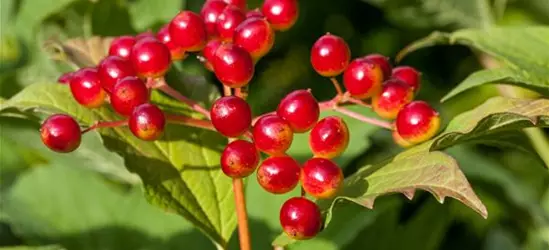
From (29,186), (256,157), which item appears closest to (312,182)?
(256,157)

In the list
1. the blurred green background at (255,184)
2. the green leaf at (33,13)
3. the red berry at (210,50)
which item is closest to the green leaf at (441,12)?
the blurred green background at (255,184)

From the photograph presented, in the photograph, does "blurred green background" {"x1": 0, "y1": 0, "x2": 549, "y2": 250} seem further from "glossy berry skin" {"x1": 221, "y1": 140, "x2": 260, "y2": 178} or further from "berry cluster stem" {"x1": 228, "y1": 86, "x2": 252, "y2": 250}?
"glossy berry skin" {"x1": 221, "y1": 140, "x2": 260, "y2": 178}

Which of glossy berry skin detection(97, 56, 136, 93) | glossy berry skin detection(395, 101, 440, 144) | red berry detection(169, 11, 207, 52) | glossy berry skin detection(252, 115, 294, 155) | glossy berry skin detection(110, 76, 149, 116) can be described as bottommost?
glossy berry skin detection(395, 101, 440, 144)

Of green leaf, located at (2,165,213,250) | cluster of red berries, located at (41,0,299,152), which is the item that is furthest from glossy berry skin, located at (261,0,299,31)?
green leaf, located at (2,165,213,250)

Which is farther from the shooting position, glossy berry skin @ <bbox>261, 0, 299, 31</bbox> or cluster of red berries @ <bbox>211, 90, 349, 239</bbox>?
glossy berry skin @ <bbox>261, 0, 299, 31</bbox>

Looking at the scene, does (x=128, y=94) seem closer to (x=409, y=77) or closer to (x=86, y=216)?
(x=409, y=77)

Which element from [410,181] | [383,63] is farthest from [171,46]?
[410,181]
